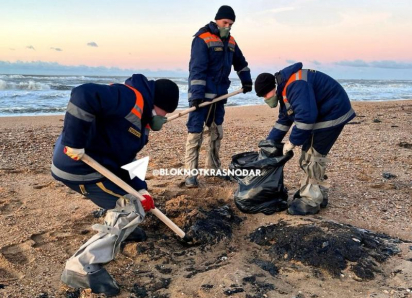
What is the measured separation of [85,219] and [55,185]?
129 centimetres

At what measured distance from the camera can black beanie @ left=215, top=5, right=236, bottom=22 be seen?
4875mm

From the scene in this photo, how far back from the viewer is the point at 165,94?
281 cm

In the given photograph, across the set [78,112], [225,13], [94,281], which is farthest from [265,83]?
[94,281]

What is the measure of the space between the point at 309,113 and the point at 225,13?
188 centimetres

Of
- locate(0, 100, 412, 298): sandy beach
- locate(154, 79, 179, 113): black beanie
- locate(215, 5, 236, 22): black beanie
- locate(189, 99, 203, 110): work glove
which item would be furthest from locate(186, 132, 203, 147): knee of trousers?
locate(154, 79, 179, 113): black beanie

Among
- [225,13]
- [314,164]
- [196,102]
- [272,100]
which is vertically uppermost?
[225,13]

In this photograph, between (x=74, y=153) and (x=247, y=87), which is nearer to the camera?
(x=74, y=153)

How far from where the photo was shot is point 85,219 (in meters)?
4.01

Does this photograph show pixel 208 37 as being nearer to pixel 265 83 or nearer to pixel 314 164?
pixel 265 83

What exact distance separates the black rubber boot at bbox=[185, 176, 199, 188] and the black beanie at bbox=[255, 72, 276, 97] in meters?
1.58

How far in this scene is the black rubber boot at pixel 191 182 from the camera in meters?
5.02

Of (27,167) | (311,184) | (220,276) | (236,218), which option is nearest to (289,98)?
(311,184)

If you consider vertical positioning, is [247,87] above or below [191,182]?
above

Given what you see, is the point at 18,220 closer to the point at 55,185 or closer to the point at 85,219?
the point at 85,219
